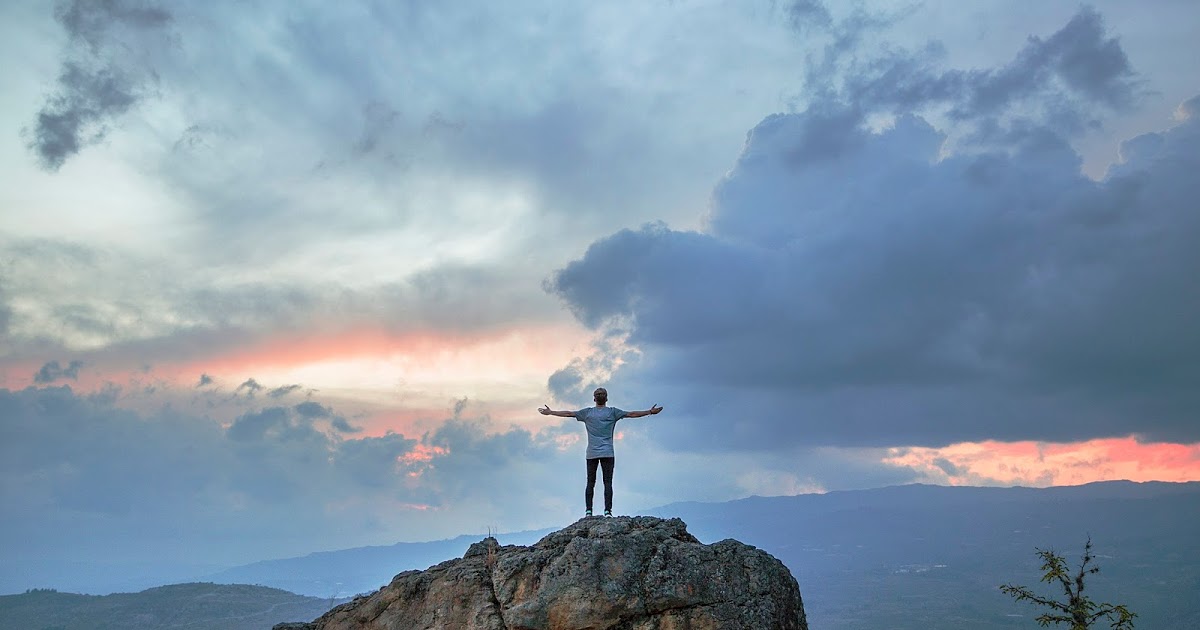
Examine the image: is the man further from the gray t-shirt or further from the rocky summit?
the rocky summit

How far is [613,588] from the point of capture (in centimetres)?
2031

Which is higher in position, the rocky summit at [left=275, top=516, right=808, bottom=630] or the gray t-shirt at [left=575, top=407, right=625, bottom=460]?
the gray t-shirt at [left=575, top=407, right=625, bottom=460]

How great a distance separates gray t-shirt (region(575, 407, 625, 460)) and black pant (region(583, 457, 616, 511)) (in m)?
0.24

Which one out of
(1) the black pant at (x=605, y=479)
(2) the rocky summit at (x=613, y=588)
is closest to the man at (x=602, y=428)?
(1) the black pant at (x=605, y=479)

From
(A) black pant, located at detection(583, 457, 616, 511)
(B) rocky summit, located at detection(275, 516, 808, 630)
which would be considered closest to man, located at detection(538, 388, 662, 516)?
(A) black pant, located at detection(583, 457, 616, 511)

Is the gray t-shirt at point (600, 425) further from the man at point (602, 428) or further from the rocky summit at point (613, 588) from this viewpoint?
the rocky summit at point (613, 588)

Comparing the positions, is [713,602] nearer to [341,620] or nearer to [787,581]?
[787,581]

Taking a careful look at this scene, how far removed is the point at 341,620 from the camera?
76.9 feet

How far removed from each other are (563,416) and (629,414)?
6.06 feet

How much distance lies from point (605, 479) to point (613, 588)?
650 centimetres

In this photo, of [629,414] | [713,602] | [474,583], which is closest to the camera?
[713,602]

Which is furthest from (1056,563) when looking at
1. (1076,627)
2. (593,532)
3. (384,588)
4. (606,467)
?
(384,588)

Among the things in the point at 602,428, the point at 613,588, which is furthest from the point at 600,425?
the point at 613,588

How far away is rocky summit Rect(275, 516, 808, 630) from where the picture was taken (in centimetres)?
2011
